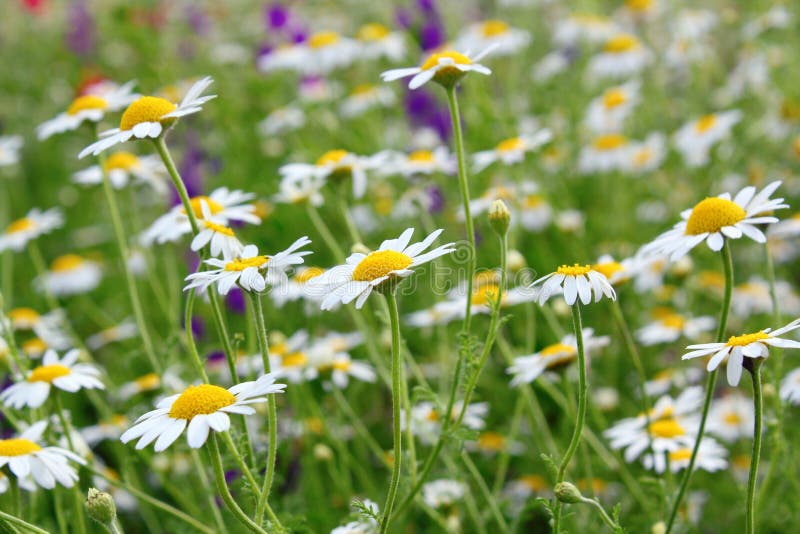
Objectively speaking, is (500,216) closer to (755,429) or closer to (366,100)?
(755,429)

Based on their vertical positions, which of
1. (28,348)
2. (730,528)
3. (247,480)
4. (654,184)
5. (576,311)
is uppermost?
(576,311)

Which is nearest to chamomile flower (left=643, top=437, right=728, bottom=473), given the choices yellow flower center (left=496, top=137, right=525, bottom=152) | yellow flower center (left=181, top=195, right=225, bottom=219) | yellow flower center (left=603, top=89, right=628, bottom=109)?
yellow flower center (left=496, top=137, right=525, bottom=152)

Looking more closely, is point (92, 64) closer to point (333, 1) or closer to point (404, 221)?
point (333, 1)

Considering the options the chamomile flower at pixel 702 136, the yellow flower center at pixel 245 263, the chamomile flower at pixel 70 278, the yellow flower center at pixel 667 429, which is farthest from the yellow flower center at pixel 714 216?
the chamomile flower at pixel 70 278

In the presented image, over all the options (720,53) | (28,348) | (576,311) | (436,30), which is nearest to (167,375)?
(28,348)

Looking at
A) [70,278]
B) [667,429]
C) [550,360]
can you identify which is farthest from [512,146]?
[70,278]

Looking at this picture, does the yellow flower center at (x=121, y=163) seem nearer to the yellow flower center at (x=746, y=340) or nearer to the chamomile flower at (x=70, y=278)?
the chamomile flower at (x=70, y=278)

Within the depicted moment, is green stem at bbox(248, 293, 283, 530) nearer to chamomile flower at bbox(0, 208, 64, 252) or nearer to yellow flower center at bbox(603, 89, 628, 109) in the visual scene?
chamomile flower at bbox(0, 208, 64, 252)
